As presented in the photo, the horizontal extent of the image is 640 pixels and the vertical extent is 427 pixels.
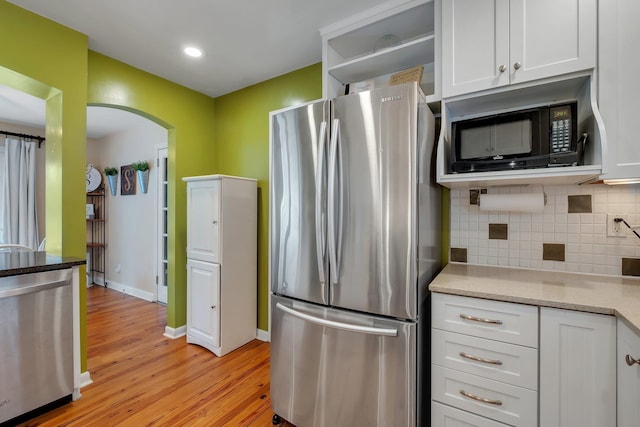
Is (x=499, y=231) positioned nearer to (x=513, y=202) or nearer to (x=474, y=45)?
(x=513, y=202)

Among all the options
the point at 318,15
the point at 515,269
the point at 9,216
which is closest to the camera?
the point at 515,269

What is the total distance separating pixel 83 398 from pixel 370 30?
313 cm

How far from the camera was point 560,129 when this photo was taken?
1.34 m

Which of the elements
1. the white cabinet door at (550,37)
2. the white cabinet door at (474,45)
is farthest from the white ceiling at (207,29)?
the white cabinet door at (550,37)

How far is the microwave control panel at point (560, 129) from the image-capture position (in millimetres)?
1324

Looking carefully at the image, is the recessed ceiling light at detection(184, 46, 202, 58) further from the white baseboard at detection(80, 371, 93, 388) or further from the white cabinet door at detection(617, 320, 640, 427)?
the white cabinet door at detection(617, 320, 640, 427)

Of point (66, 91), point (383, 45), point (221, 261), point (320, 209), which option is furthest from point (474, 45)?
point (66, 91)

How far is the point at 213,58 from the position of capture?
8.02 ft

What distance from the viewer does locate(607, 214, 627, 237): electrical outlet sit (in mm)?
1525

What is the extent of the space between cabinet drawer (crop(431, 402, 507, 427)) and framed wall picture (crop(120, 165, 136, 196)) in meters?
4.71

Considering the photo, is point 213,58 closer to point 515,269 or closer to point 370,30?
point 370,30

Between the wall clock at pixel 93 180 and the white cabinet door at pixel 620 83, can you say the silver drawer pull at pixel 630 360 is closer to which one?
the white cabinet door at pixel 620 83

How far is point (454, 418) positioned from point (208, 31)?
2721 millimetres

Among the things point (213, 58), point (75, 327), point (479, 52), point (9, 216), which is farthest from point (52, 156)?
point (9, 216)
